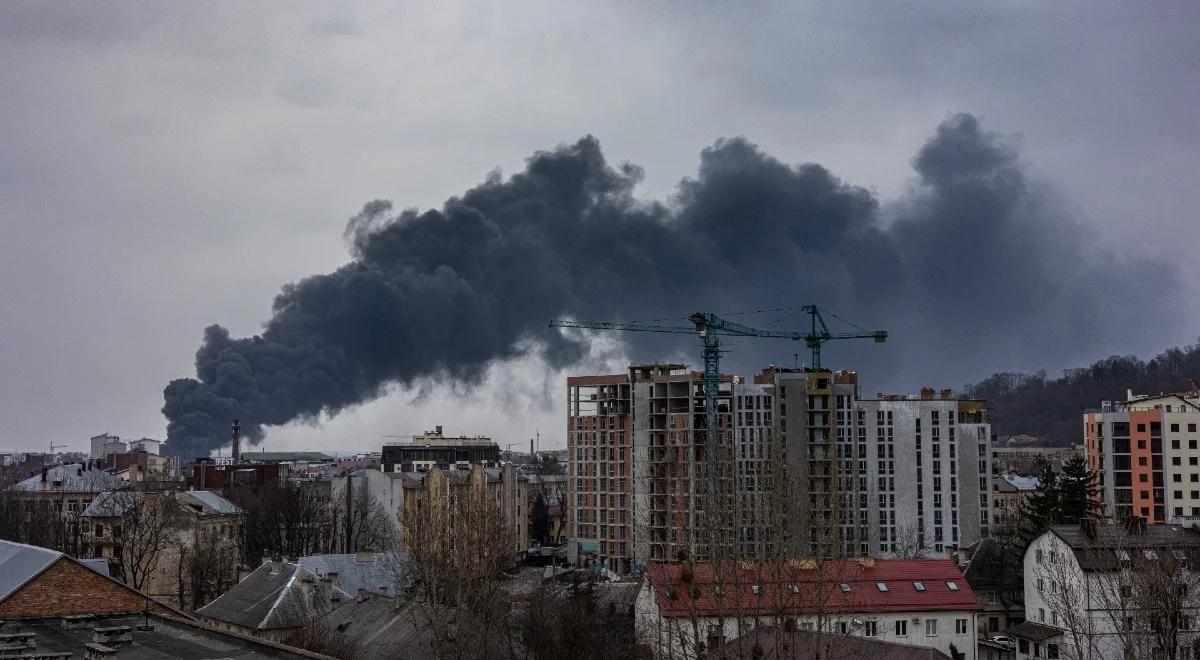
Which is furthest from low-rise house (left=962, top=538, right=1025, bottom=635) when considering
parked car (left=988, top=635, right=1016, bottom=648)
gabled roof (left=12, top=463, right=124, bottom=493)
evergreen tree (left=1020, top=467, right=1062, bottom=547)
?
gabled roof (left=12, top=463, right=124, bottom=493)

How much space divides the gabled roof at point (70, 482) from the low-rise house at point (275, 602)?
134 ft

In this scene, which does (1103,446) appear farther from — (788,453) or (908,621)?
(908,621)

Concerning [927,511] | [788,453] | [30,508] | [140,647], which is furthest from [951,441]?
[140,647]

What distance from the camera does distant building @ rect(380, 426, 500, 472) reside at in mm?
110125

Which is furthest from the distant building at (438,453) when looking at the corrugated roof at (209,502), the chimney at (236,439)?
the corrugated roof at (209,502)

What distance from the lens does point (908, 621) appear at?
40.4 metres

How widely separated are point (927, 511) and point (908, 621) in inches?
1437

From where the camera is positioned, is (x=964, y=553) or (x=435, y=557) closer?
(x=435, y=557)

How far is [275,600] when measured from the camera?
134 ft

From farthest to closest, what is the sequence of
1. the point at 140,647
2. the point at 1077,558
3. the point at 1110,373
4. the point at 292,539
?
the point at 1110,373 → the point at 292,539 → the point at 1077,558 → the point at 140,647

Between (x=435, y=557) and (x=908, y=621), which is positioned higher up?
(x=435, y=557)

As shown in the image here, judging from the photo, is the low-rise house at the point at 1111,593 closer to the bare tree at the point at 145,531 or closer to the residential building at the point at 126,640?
the residential building at the point at 126,640

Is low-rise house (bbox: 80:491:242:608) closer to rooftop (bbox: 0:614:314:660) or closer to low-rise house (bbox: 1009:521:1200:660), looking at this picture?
rooftop (bbox: 0:614:314:660)

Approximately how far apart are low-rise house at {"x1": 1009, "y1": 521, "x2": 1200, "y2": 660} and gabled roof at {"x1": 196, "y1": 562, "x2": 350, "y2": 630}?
2416cm
